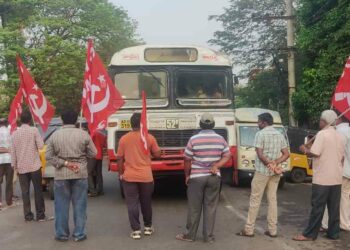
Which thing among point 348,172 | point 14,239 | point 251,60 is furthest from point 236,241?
point 251,60

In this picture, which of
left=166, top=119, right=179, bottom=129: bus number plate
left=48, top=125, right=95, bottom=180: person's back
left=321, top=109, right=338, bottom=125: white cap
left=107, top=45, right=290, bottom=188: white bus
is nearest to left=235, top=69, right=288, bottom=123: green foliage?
left=107, top=45, right=290, bottom=188: white bus

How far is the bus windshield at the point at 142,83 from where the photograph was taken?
1062cm

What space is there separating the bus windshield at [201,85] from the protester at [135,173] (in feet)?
10.6

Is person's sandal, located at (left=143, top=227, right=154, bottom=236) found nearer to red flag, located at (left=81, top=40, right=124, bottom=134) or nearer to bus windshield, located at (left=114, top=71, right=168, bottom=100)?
red flag, located at (left=81, top=40, right=124, bottom=134)

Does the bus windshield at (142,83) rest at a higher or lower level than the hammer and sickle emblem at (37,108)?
higher

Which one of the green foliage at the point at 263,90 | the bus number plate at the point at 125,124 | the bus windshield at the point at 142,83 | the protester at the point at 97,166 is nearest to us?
the bus number plate at the point at 125,124

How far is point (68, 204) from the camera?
739cm

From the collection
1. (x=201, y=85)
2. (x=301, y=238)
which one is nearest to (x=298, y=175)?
(x=201, y=85)

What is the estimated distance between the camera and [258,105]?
3344 centimetres

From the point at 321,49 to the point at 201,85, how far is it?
10.2 meters

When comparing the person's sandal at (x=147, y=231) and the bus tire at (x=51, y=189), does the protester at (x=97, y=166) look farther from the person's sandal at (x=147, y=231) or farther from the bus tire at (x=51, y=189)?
the person's sandal at (x=147, y=231)

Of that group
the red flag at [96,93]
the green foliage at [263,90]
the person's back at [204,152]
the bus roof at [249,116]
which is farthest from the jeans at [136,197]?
the green foliage at [263,90]

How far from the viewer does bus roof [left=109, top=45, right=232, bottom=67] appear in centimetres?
1067

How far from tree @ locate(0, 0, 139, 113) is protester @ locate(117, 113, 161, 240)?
25.4 metres
